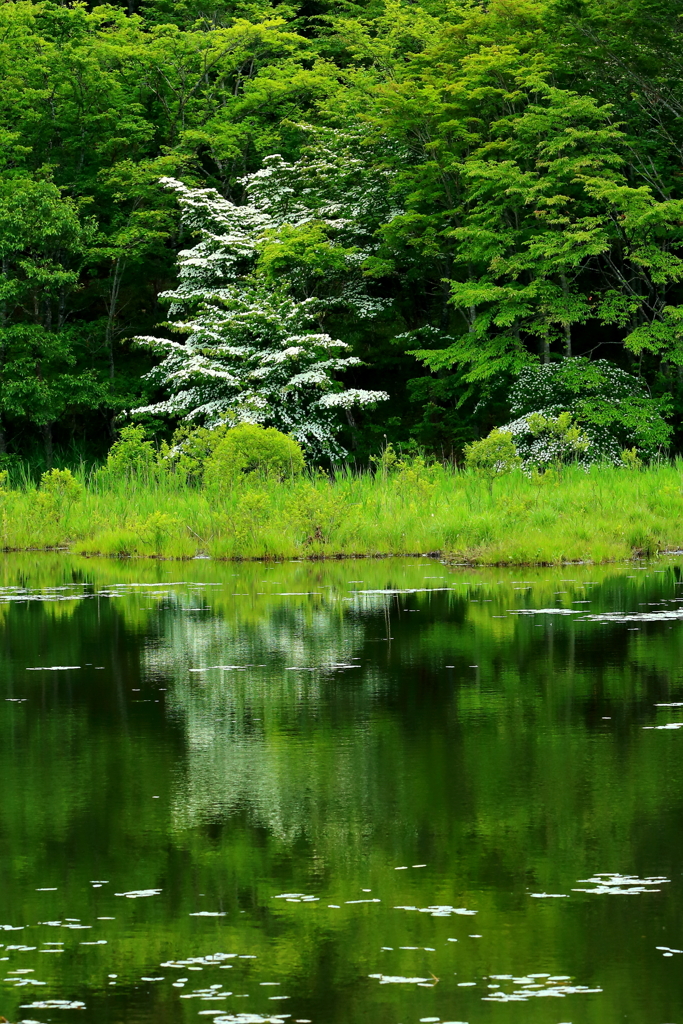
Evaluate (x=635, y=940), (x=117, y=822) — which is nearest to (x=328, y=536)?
(x=117, y=822)

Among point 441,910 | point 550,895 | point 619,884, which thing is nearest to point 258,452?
point 619,884

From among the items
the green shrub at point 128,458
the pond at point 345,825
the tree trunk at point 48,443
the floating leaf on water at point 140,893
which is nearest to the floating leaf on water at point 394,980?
the pond at point 345,825

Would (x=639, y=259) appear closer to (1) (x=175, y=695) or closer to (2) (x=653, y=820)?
(1) (x=175, y=695)

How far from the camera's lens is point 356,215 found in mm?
37000

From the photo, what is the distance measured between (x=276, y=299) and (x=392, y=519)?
44.9ft

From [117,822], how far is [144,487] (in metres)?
19.1

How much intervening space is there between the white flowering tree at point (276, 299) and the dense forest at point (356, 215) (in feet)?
0.31

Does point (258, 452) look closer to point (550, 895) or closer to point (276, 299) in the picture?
A: point (276, 299)

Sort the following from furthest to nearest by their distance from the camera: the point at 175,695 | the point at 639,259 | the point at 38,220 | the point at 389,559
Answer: the point at 38,220, the point at 639,259, the point at 389,559, the point at 175,695

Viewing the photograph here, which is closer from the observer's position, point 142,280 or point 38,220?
point 38,220

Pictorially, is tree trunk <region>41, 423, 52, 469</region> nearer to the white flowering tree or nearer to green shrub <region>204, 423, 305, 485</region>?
the white flowering tree

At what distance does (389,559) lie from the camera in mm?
21234

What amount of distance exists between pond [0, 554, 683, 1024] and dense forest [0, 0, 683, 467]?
20.5m

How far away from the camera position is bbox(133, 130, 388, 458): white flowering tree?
112 feet
